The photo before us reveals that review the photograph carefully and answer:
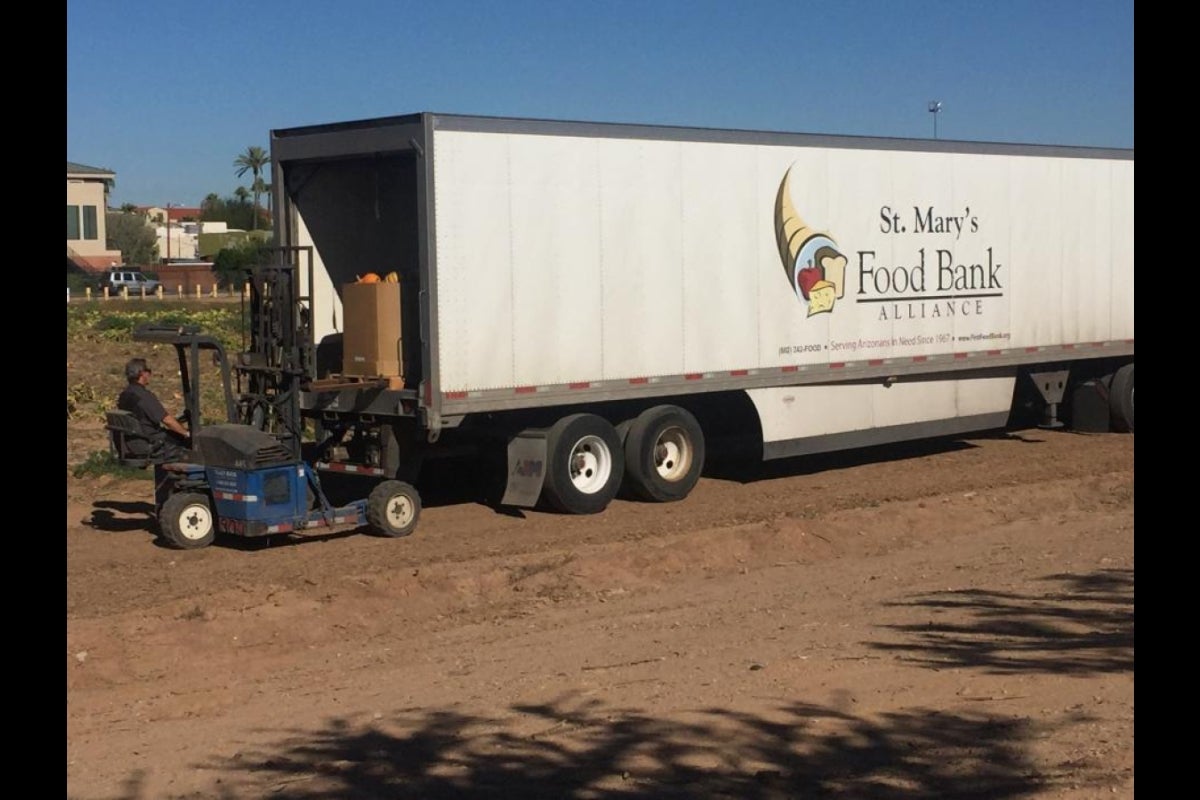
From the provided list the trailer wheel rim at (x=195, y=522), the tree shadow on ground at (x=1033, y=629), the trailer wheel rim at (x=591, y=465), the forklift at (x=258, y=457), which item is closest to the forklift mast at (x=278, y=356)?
the forklift at (x=258, y=457)

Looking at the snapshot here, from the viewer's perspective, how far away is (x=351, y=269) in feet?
53.1

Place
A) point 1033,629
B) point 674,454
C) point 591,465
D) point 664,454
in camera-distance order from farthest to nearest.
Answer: point 674,454 → point 664,454 → point 591,465 → point 1033,629

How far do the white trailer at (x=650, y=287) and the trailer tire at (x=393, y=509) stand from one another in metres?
0.47

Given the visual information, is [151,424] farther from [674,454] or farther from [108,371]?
[108,371]

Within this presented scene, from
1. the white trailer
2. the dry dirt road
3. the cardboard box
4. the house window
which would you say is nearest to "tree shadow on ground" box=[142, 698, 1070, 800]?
the dry dirt road

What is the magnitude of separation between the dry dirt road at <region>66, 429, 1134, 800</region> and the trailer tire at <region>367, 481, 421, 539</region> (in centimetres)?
24

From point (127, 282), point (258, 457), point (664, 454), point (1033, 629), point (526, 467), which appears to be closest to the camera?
point (1033, 629)

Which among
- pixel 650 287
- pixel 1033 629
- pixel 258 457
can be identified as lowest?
pixel 1033 629

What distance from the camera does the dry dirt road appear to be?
7223mm

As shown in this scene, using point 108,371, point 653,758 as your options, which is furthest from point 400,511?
point 108,371

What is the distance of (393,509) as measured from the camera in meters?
14.3

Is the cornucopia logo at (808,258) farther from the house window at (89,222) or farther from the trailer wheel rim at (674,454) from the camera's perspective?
the house window at (89,222)

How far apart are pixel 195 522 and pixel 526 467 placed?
332cm

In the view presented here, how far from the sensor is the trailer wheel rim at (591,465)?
50.8ft
